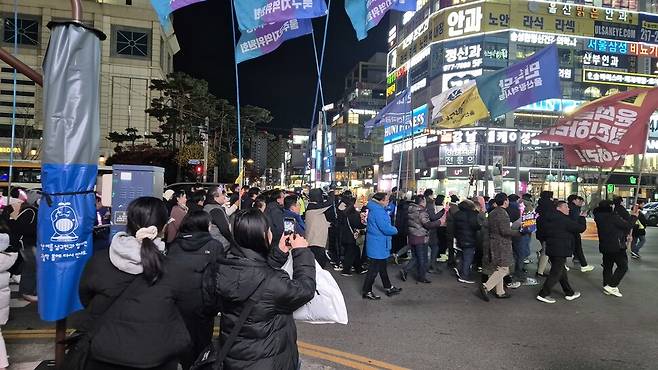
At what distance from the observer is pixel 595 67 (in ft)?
190

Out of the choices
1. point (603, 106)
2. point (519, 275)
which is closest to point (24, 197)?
point (519, 275)

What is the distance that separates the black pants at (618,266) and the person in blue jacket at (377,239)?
12.5 ft

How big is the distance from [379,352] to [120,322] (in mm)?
3493

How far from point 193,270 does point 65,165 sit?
145 cm

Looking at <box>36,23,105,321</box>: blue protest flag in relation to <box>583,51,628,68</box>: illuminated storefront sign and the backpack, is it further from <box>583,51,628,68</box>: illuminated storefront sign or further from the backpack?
<box>583,51,628,68</box>: illuminated storefront sign

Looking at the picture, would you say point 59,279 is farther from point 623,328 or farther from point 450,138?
point 450,138

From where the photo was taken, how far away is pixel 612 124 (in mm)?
9875

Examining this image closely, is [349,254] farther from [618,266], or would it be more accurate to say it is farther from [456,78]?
[456,78]

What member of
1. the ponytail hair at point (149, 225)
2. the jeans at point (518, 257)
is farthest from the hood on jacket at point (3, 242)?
the jeans at point (518, 257)

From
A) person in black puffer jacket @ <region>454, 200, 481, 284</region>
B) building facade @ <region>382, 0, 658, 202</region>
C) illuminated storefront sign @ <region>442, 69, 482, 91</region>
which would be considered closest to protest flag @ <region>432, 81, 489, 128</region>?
person in black puffer jacket @ <region>454, 200, 481, 284</region>

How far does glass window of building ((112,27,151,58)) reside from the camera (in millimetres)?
56844

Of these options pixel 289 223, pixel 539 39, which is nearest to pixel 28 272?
pixel 289 223

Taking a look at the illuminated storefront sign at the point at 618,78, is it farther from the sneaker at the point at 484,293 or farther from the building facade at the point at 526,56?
the sneaker at the point at 484,293

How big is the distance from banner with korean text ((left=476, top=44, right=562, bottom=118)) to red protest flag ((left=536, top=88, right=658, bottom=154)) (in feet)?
4.54
